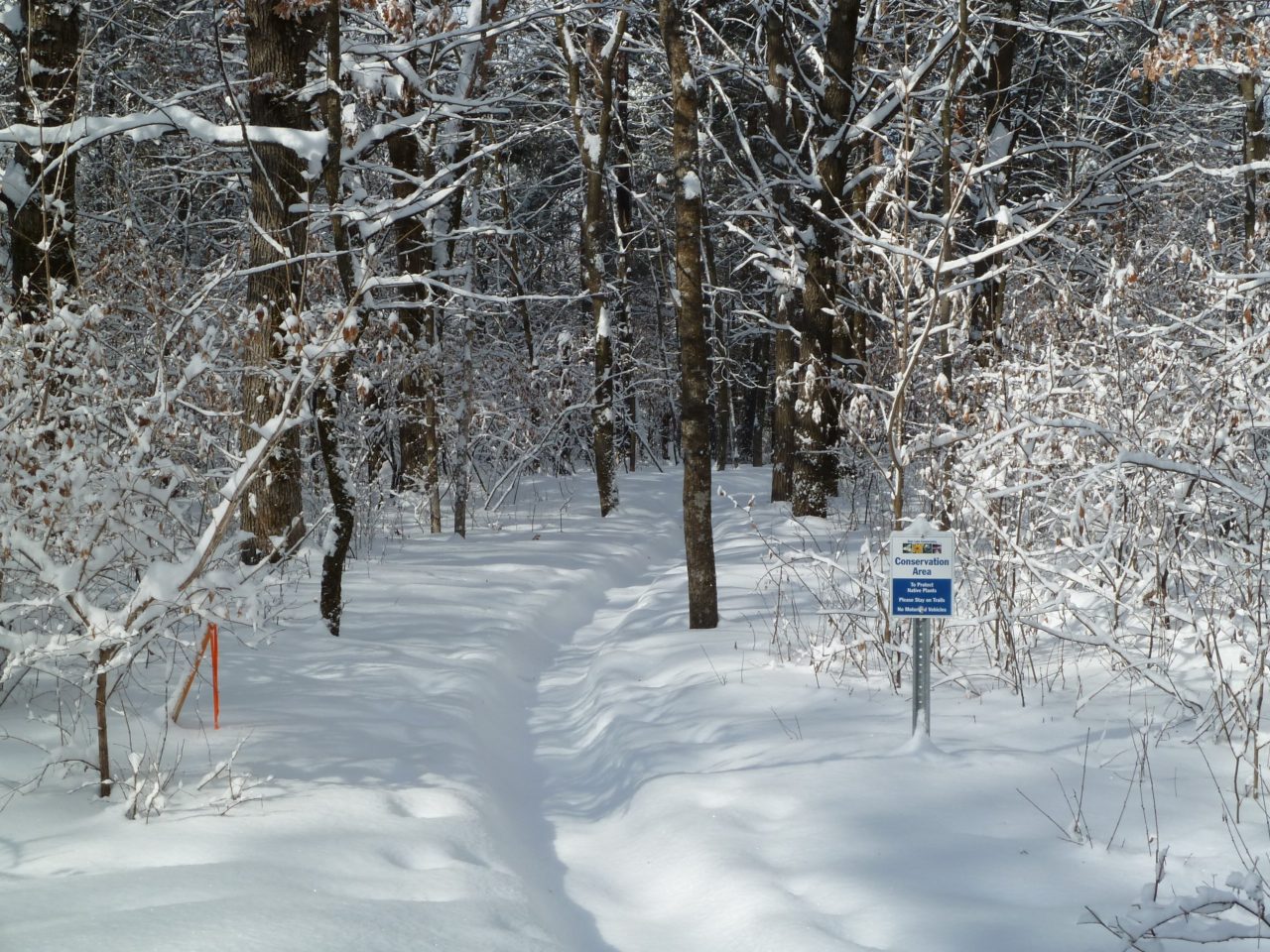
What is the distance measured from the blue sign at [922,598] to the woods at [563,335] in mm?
744

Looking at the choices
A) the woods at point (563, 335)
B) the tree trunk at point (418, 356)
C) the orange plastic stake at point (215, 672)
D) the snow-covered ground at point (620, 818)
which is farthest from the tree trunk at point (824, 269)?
the orange plastic stake at point (215, 672)

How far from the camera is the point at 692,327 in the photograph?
9.12m

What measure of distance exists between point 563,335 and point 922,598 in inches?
539

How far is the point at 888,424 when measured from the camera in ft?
Answer: 21.5

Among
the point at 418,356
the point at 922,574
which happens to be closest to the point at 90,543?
the point at 922,574

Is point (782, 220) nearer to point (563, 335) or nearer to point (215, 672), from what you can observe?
point (563, 335)

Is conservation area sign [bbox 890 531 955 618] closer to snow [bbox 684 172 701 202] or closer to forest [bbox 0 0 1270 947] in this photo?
forest [bbox 0 0 1270 947]

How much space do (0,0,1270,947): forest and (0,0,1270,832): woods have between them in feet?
0.21

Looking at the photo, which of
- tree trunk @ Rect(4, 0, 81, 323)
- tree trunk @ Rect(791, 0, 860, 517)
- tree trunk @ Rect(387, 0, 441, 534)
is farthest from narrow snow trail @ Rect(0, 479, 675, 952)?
tree trunk @ Rect(791, 0, 860, 517)

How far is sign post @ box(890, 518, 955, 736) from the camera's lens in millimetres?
5344

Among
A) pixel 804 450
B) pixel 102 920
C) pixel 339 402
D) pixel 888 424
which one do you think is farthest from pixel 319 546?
pixel 102 920

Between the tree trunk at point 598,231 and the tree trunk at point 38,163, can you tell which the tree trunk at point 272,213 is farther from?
the tree trunk at point 598,231

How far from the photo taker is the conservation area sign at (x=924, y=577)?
5344 millimetres

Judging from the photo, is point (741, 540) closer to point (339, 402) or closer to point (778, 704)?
point (339, 402)
